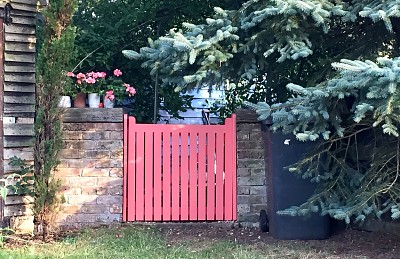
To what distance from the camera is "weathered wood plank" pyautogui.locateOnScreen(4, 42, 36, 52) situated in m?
5.98

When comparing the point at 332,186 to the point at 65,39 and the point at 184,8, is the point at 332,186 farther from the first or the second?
the point at 184,8

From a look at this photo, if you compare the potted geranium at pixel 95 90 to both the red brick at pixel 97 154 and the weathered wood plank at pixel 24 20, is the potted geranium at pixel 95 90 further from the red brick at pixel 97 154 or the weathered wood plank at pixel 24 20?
the weathered wood plank at pixel 24 20

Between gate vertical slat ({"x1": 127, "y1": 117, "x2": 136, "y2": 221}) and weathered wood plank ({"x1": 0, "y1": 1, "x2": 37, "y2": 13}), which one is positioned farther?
gate vertical slat ({"x1": 127, "y1": 117, "x2": 136, "y2": 221})

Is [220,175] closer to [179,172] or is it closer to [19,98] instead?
[179,172]

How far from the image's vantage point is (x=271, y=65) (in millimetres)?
6090

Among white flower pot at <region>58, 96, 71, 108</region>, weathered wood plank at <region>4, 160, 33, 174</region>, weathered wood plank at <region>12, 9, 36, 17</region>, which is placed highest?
weathered wood plank at <region>12, 9, 36, 17</region>

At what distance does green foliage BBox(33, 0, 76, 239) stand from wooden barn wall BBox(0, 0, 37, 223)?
0.90 ft

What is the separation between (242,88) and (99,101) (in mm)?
2390

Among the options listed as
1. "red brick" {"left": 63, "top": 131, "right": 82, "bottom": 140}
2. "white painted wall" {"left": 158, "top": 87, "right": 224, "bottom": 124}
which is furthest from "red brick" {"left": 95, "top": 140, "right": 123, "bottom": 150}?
"white painted wall" {"left": 158, "top": 87, "right": 224, "bottom": 124}

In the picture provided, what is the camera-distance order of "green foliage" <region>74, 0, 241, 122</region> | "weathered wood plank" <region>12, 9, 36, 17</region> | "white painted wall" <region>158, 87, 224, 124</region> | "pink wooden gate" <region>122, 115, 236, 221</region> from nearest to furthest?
"weathered wood plank" <region>12, 9, 36, 17</region> → "pink wooden gate" <region>122, 115, 236, 221</region> → "green foliage" <region>74, 0, 241, 122</region> → "white painted wall" <region>158, 87, 224, 124</region>

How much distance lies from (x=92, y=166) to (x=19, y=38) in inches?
65.6

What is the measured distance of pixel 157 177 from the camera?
6387 millimetres

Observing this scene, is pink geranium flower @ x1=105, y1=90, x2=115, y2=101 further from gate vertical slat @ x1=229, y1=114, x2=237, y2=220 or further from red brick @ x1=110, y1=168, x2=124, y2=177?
gate vertical slat @ x1=229, y1=114, x2=237, y2=220

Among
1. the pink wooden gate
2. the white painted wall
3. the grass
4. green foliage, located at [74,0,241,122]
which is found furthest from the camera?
the white painted wall
